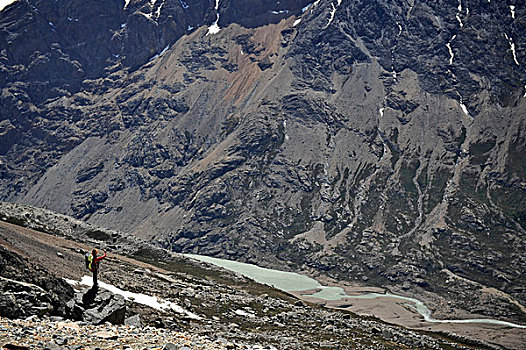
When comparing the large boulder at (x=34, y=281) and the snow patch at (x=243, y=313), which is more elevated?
the large boulder at (x=34, y=281)

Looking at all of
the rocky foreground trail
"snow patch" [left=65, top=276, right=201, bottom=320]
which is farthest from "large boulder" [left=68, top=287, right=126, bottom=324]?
"snow patch" [left=65, top=276, right=201, bottom=320]

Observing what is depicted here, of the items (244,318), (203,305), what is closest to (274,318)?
(244,318)

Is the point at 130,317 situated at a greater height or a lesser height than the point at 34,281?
lesser

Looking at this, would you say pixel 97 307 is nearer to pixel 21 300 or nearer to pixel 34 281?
pixel 34 281

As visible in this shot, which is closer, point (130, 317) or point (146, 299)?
point (130, 317)

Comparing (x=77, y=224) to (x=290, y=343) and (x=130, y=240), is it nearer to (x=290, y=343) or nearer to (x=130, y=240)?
(x=130, y=240)

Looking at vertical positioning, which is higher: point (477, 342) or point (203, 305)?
point (203, 305)

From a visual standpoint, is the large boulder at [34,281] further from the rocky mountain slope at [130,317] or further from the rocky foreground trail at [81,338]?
the rocky foreground trail at [81,338]

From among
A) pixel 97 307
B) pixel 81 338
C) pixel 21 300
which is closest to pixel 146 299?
pixel 97 307

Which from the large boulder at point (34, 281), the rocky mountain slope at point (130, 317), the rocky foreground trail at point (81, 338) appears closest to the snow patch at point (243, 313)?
the rocky mountain slope at point (130, 317)

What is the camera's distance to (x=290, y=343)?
213 ft

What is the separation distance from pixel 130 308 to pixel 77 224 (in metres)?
137

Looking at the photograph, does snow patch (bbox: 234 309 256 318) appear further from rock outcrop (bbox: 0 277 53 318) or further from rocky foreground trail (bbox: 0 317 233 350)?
rocky foreground trail (bbox: 0 317 233 350)

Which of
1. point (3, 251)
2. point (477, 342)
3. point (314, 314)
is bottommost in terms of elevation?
point (477, 342)
